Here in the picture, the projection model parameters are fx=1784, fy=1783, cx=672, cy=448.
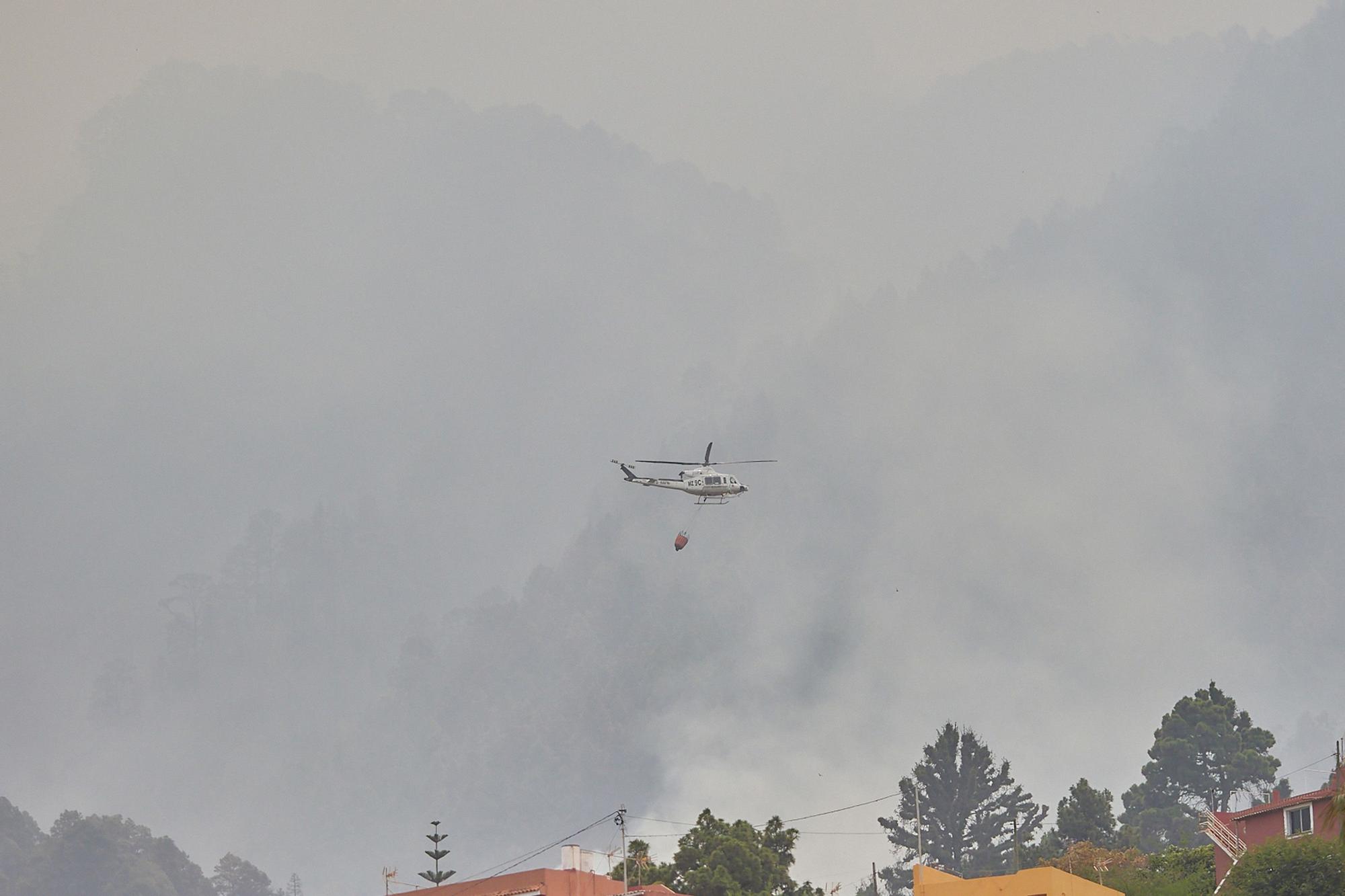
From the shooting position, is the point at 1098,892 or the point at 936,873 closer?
the point at 1098,892

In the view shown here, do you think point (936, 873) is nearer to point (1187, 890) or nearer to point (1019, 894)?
point (1019, 894)

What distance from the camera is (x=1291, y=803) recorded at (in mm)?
94625

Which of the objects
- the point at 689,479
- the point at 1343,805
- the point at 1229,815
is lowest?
the point at 1343,805

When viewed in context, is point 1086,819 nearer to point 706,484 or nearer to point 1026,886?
point 706,484

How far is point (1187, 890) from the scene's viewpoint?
105812mm

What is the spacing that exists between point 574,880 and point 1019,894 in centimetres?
2133

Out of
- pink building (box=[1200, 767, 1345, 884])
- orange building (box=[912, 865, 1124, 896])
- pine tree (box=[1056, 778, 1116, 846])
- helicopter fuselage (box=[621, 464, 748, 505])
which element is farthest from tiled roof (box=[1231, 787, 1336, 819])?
pine tree (box=[1056, 778, 1116, 846])

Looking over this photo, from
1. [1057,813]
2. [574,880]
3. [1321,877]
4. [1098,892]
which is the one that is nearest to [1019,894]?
[1098,892]

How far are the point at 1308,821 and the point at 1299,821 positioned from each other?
3.58 feet

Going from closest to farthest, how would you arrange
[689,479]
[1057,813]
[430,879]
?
[430,879] < [689,479] < [1057,813]

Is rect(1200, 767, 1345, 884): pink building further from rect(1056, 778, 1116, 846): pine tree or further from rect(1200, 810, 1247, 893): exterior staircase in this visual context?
rect(1056, 778, 1116, 846): pine tree

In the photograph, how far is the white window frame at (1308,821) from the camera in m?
90.8

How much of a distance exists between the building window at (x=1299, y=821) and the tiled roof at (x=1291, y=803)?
0.26 m

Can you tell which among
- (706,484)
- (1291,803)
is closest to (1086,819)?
(706,484)
